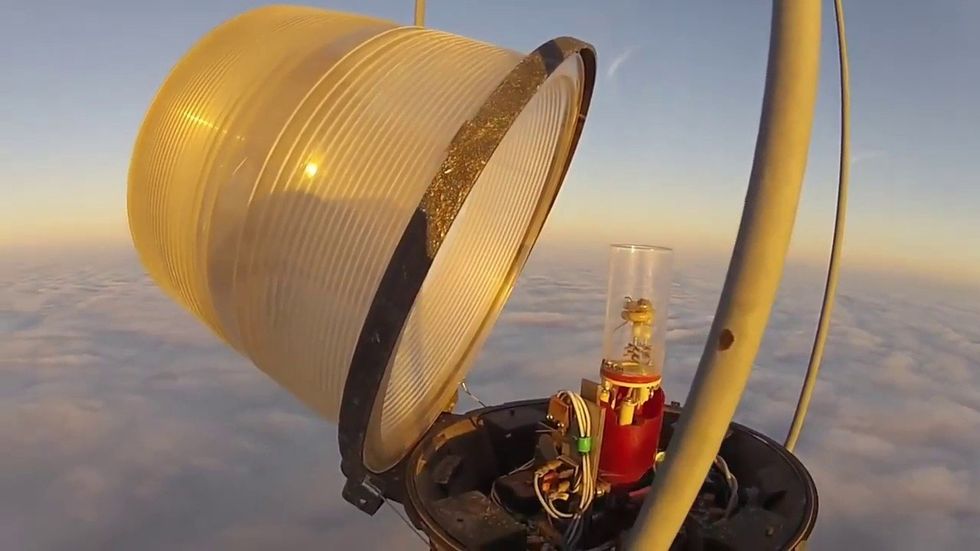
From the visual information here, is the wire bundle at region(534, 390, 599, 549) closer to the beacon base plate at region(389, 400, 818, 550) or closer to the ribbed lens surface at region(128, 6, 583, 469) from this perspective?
the beacon base plate at region(389, 400, 818, 550)

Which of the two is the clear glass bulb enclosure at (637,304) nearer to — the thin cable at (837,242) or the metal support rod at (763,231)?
the thin cable at (837,242)

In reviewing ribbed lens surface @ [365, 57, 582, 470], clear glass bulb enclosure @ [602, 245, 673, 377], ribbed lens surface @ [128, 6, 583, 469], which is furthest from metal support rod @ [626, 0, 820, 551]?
clear glass bulb enclosure @ [602, 245, 673, 377]

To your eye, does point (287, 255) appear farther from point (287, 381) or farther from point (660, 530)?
point (660, 530)

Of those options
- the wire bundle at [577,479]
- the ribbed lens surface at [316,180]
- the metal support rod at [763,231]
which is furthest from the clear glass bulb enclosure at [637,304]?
the metal support rod at [763,231]

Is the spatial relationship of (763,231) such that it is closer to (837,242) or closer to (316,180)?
(316,180)

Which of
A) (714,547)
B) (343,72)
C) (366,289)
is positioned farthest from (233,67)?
(714,547)

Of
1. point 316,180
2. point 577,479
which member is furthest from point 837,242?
point 316,180

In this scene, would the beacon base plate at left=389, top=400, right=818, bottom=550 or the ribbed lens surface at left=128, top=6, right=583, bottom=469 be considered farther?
the beacon base plate at left=389, top=400, right=818, bottom=550
